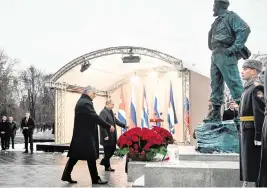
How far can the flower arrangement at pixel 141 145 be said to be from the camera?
5919 mm

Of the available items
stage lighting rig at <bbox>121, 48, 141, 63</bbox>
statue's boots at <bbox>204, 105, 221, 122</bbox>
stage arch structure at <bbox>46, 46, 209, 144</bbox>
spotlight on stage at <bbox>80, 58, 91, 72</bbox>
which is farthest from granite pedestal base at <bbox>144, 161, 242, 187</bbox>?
spotlight on stage at <bbox>80, 58, 91, 72</bbox>

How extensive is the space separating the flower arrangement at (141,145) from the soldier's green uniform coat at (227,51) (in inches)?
50.8

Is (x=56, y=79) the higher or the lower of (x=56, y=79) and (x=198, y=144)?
the higher

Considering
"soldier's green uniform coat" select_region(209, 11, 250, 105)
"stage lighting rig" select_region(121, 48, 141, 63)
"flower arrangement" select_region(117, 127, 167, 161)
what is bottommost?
"flower arrangement" select_region(117, 127, 167, 161)

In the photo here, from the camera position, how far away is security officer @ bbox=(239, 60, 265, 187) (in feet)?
12.1

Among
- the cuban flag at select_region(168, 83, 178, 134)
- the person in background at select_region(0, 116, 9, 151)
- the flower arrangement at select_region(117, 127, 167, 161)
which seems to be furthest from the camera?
the cuban flag at select_region(168, 83, 178, 134)

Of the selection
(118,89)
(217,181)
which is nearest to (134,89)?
(118,89)

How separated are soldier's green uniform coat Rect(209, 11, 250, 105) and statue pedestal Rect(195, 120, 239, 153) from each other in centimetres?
47

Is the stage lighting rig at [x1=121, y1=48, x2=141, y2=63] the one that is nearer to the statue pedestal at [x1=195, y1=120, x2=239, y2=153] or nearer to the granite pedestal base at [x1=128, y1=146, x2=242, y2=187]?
the statue pedestal at [x1=195, y1=120, x2=239, y2=153]

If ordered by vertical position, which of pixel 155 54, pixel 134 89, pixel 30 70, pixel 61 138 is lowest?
pixel 61 138

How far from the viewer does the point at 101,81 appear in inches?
759

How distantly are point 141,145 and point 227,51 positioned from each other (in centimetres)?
206

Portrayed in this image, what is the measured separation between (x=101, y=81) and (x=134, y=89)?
184cm

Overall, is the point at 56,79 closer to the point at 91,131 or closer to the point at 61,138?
the point at 61,138
